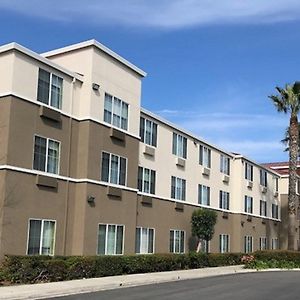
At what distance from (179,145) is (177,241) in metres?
5.82

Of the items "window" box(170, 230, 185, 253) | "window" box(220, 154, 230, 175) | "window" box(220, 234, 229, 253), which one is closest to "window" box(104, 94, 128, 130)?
"window" box(170, 230, 185, 253)

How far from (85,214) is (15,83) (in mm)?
6256

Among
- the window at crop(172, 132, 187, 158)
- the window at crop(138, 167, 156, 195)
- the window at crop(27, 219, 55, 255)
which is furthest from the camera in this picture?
the window at crop(172, 132, 187, 158)

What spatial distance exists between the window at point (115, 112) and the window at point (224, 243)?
1607 cm

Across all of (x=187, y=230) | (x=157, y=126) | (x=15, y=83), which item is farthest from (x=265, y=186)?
(x=15, y=83)

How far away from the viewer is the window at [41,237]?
20734 mm

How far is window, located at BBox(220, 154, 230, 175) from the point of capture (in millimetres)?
40031

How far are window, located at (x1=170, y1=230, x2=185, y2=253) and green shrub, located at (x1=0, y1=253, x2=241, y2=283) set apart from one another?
429 centimetres

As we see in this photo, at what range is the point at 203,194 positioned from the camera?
121ft

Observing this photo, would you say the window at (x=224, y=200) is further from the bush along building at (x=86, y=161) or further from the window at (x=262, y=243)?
the window at (x=262, y=243)

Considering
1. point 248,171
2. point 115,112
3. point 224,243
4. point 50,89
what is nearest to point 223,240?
point 224,243

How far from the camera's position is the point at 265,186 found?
48406mm

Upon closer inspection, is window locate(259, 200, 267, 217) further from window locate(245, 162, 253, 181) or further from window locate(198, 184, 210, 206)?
window locate(198, 184, 210, 206)

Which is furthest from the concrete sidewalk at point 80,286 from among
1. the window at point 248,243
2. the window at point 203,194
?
the window at point 248,243
